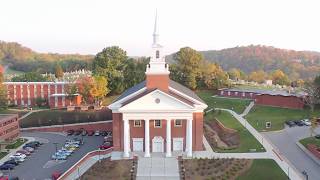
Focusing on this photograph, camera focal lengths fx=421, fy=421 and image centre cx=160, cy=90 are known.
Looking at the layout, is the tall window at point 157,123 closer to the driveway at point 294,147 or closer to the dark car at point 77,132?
the driveway at point 294,147

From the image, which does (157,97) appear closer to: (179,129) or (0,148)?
(179,129)

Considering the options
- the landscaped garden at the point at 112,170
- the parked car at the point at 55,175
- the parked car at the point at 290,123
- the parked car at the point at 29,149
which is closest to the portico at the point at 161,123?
the landscaped garden at the point at 112,170

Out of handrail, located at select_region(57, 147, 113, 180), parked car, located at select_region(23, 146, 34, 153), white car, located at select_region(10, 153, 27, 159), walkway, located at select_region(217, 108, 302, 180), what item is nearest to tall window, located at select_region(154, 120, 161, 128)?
handrail, located at select_region(57, 147, 113, 180)

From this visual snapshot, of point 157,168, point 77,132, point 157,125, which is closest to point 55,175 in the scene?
point 157,168

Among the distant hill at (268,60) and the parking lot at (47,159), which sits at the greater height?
the distant hill at (268,60)

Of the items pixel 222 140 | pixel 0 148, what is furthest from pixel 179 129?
pixel 0 148

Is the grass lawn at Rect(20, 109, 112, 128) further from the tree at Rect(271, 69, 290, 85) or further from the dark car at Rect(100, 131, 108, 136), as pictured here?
the tree at Rect(271, 69, 290, 85)

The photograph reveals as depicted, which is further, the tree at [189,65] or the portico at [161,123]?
the tree at [189,65]
